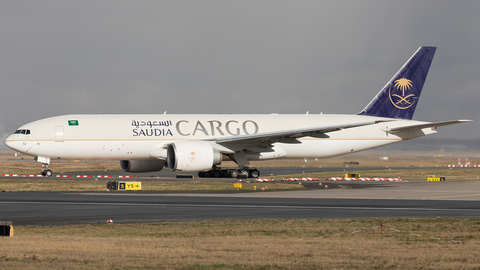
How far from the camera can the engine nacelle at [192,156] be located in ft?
118

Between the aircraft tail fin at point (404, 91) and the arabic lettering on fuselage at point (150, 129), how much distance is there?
640 inches

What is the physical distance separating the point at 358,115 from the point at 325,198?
1789 cm

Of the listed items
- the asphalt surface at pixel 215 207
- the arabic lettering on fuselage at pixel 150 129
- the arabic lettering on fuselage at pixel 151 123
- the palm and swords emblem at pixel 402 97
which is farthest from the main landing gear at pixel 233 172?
the palm and swords emblem at pixel 402 97

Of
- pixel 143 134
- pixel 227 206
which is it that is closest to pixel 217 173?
pixel 143 134

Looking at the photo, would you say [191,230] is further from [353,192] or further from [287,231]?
[353,192]

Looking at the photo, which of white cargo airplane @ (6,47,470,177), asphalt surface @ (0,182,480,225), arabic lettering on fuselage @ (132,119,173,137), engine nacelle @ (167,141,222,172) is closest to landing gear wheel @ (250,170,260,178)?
white cargo airplane @ (6,47,470,177)

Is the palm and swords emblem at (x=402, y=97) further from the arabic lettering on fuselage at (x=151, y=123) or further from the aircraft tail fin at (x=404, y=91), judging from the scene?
the arabic lettering on fuselage at (x=151, y=123)

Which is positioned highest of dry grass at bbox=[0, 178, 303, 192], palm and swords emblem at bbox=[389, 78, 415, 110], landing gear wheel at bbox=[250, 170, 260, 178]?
palm and swords emblem at bbox=[389, 78, 415, 110]

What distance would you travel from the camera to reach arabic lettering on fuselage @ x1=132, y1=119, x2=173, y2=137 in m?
39.7

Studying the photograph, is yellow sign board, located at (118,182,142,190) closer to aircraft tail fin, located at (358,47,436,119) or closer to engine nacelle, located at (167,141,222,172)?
engine nacelle, located at (167,141,222,172)

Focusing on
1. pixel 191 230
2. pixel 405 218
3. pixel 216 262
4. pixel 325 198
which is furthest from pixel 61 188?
pixel 216 262

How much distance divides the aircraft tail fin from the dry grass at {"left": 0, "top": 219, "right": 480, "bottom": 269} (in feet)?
89.4

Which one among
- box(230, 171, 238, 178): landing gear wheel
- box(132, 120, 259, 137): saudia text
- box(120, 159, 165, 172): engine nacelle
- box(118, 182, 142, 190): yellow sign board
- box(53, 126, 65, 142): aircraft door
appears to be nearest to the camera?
box(118, 182, 142, 190): yellow sign board

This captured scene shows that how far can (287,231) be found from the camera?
16.8 m
